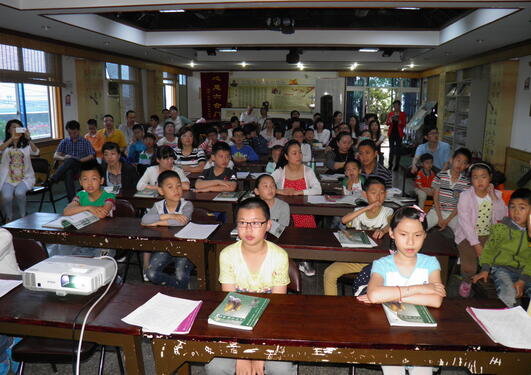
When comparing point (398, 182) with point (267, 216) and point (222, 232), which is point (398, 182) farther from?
A: point (267, 216)

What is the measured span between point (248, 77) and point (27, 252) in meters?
13.0

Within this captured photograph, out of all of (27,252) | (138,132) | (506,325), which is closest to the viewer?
(506,325)

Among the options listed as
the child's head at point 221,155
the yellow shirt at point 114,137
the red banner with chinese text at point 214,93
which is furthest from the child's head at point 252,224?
the red banner with chinese text at point 214,93

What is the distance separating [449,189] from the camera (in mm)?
4152

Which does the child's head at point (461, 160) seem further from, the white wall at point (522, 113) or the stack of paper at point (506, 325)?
the white wall at point (522, 113)

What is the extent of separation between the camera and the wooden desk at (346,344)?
1538 millimetres

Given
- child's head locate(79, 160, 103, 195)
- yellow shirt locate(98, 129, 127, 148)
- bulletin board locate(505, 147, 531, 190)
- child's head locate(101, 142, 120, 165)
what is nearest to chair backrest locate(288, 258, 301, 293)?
child's head locate(79, 160, 103, 195)

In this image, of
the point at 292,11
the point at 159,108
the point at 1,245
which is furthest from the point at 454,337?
the point at 159,108

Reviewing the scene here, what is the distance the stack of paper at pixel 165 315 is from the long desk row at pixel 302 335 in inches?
1.1

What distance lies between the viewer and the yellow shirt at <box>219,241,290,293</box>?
211cm

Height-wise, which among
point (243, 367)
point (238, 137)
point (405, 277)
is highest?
point (238, 137)

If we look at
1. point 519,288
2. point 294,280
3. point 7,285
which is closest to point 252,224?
point 294,280

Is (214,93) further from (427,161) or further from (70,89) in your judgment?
(427,161)

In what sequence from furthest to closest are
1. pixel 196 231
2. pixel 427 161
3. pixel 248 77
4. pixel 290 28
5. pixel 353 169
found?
1. pixel 248 77
2. pixel 290 28
3. pixel 427 161
4. pixel 353 169
5. pixel 196 231
